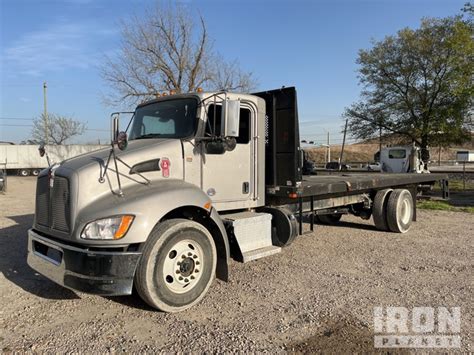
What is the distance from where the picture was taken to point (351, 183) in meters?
7.30

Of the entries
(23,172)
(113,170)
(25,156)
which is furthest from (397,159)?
(23,172)

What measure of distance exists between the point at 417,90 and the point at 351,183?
63.2ft

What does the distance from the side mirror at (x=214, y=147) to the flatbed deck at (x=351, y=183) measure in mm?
1465

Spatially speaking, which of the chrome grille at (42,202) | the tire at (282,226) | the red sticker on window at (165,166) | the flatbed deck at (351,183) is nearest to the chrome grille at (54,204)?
the chrome grille at (42,202)

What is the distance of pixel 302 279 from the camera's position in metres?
5.41

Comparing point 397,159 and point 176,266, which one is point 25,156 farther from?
point 176,266

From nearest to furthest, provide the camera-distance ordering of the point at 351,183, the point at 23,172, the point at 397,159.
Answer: the point at 351,183 < the point at 397,159 < the point at 23,172

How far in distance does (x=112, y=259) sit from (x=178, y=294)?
88cm

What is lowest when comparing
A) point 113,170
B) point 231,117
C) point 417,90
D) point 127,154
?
point 113,170

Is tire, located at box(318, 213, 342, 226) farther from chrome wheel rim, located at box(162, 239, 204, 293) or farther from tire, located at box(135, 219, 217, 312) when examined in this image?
chrome wheel rim, located at box(162, 239, 204, 293)

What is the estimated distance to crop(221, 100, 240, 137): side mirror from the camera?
180 inches

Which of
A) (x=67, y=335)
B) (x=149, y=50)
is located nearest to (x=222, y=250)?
(x=67, y=335)

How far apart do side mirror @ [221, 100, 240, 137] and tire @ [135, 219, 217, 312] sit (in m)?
1.15

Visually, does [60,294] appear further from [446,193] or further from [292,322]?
[446,193]
